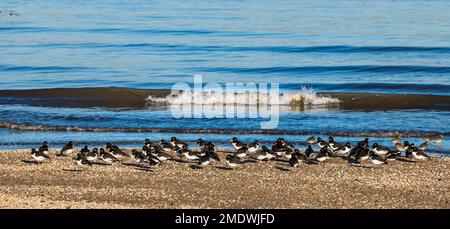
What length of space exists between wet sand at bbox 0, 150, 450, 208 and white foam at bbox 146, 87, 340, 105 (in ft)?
28.6

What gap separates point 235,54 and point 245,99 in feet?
31.1

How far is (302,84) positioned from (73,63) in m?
9.21

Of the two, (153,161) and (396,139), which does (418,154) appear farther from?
(153,161)

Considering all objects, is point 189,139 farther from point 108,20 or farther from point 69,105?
point 108,20

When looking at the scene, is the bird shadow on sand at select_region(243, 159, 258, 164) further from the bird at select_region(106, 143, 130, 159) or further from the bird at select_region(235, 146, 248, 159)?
the bird at select_region(106, 143, 130, 159)

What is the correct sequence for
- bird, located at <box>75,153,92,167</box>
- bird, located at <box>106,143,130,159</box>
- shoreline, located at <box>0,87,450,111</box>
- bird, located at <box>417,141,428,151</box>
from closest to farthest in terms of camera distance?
bird, located at <box>75,153,92,167</box> < bird, located at <box>106,143,130,159</box> < bird, located at <box>417,141,428,151</box> < shoreline, located at <box>0,87,450,111</box>

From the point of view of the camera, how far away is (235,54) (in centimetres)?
3450

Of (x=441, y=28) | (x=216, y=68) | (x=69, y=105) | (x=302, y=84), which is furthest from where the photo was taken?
(x=441, y=28)

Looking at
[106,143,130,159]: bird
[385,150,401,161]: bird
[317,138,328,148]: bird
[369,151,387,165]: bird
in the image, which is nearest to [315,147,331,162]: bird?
[369,151,387,165]: bird

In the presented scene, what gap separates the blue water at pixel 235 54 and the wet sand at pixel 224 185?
4.00 metres

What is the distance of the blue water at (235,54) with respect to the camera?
22000 millimetres

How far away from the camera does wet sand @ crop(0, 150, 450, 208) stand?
42.4 ft
